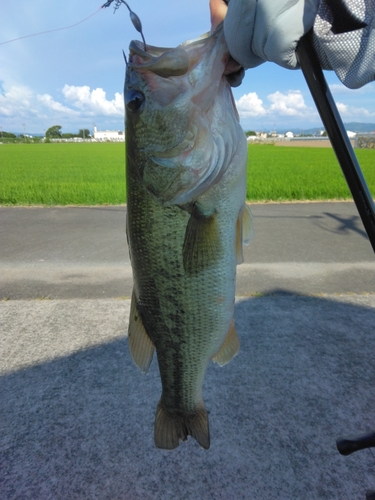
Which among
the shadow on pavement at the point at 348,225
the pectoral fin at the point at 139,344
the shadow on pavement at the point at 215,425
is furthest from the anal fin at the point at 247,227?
the shadow on pavement at the point at 348,225

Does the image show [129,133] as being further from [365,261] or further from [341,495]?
[365,261]

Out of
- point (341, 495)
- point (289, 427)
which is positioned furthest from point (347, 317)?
point (341, 495)

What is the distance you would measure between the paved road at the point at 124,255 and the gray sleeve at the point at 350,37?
3647 millimetres

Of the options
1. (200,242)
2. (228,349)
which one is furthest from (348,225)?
(200,242)

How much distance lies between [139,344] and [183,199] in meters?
0.62

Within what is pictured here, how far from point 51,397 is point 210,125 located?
2.46 m

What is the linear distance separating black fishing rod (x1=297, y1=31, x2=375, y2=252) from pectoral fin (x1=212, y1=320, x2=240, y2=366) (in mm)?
663

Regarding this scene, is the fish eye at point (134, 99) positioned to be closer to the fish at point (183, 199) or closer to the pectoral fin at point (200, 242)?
the fish at point (183, 199)

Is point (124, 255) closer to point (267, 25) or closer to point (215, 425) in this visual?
point (215, 425)

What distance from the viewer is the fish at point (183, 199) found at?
125 centimetres

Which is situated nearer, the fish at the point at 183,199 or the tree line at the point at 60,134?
the fish at the point at 183,199

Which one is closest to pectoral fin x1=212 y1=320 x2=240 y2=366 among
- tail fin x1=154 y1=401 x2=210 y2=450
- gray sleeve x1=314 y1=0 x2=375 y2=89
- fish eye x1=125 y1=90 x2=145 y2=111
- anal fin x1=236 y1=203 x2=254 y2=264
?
tail fin x1=154 y1=401 x2=210 y2=450

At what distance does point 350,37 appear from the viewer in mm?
1197

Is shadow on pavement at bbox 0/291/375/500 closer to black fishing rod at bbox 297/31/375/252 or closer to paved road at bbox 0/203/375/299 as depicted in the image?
paved road at bbox 0/203/375/299
